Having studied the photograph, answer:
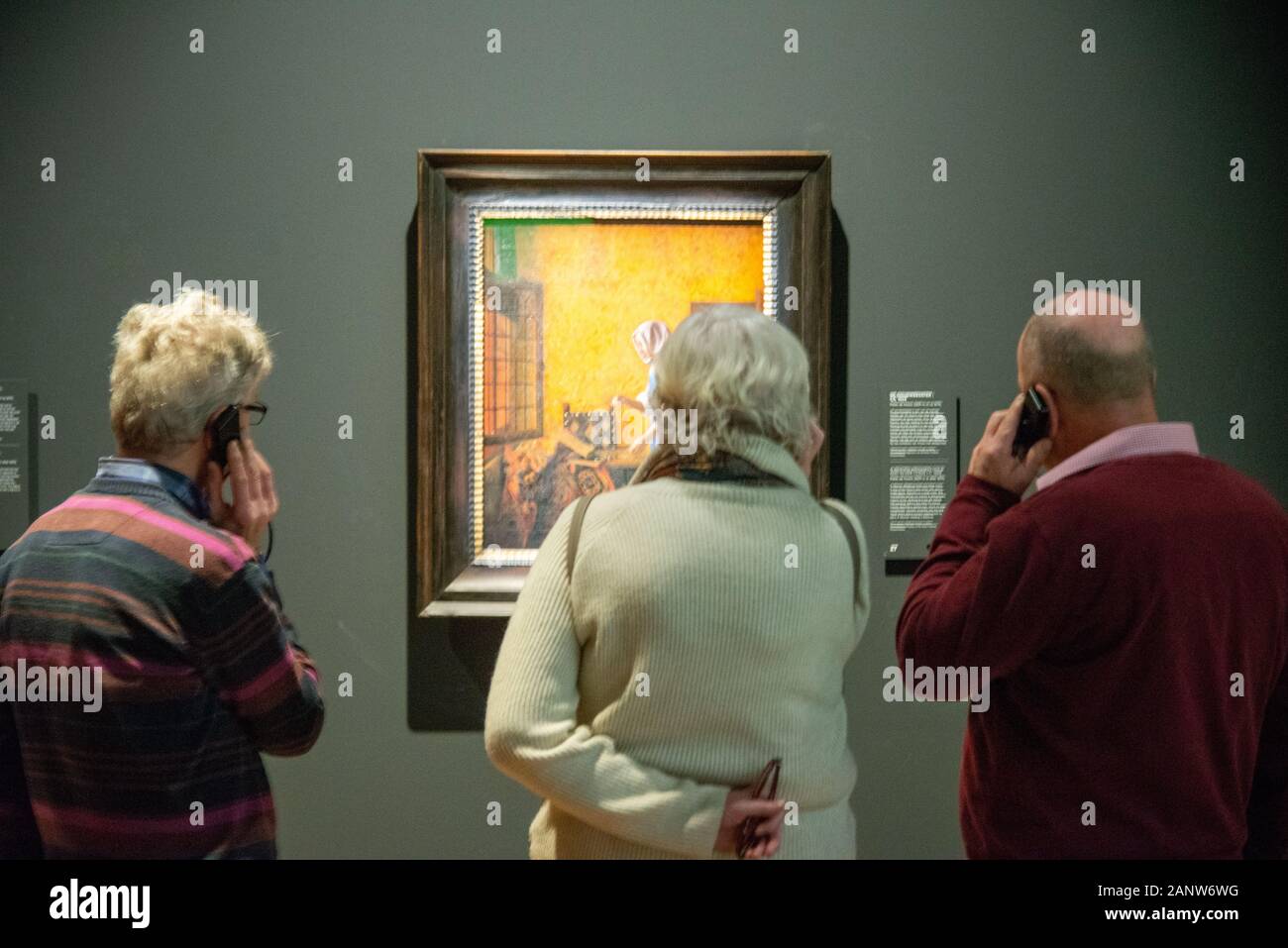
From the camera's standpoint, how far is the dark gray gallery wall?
97.1 inches

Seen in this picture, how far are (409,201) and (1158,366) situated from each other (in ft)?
6.47

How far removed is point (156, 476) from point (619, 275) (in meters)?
1.19

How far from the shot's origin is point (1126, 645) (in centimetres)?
165

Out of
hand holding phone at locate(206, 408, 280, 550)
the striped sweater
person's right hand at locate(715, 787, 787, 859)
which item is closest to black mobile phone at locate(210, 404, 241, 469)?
hand holding phone at locate(206, 408, 280, 550)

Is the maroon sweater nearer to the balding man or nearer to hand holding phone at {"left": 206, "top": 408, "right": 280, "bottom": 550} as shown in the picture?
the balding man

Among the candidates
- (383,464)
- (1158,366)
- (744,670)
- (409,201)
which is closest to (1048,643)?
(744,670)

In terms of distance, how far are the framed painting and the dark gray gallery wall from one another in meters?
0.12

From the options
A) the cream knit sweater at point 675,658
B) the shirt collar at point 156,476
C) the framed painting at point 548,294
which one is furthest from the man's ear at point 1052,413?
the shirt collar at point 156,476

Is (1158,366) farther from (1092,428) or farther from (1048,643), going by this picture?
(1048,643)

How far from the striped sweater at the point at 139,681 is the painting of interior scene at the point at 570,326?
2.78ft

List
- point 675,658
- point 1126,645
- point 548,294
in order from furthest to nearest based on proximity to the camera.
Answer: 1. point 548,294
2. point 1126,645
3. point 675,658

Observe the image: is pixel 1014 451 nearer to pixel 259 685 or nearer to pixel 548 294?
pixel 548 294

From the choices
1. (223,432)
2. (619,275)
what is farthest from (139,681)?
(619,275)

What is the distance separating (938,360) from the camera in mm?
2514
